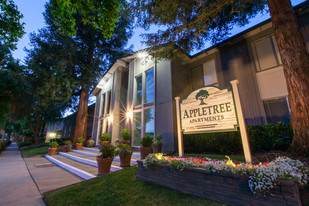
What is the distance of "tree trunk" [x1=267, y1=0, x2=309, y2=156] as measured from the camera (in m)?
3.25

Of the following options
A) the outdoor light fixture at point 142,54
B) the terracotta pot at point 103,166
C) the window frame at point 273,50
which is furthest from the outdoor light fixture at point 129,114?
the window frame at point 273,50

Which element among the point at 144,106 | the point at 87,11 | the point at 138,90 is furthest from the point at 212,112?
the point at 138,90

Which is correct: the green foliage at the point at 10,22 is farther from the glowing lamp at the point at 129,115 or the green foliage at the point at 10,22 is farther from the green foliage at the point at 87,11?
the glowing lamp at the point at 129,115

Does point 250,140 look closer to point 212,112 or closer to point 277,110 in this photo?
point 277,110

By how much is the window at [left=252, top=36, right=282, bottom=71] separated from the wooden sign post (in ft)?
16.7

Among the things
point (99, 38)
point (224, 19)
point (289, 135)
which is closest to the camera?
point (289, 135)

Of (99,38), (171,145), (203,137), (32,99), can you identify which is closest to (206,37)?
(203,137)

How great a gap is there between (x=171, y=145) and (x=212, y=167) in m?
4.46

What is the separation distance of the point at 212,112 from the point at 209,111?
0.09 metres

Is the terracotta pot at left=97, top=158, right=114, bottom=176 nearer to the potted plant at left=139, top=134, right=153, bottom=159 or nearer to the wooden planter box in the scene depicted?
the potted plant at left=139, top=134, right=153, bottom=159

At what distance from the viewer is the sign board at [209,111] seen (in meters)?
3.38

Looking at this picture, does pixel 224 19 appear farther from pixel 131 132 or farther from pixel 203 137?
pixel 131 132

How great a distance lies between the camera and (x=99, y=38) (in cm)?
1533

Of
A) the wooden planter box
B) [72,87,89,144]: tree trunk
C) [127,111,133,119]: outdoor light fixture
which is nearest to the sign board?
the wooden planter box
